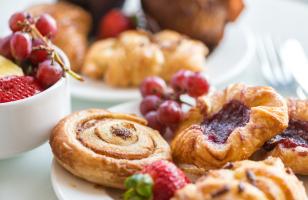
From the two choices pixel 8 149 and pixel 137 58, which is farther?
pixel 137 58

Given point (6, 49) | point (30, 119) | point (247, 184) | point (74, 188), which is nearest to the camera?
point (247, 184)

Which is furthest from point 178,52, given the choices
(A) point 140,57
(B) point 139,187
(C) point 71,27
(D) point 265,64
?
(B) point 139,187

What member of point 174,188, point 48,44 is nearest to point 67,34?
point 48,44

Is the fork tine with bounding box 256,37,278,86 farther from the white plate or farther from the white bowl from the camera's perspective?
the white bowl

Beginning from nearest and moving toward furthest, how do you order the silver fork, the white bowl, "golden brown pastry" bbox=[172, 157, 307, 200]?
"golden brown pastry" bbox=[172, 157, 307, 200] → the white bowl → the silver fork

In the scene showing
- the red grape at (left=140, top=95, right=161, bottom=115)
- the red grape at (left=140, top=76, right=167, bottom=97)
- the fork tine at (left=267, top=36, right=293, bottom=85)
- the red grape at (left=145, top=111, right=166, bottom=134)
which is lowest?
the red grape at (left=145, top=111, right=166, bottom=134)

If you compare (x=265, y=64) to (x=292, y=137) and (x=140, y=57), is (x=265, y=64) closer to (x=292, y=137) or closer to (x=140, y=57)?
(x=140, y=57)

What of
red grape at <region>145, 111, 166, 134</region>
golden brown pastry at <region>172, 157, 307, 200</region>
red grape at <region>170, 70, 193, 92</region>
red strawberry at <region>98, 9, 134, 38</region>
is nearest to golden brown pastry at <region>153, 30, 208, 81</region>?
red strawberry at <region>98, 9, 134, 38</region>

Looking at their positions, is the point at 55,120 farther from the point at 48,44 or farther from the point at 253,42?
the point at 253,42
